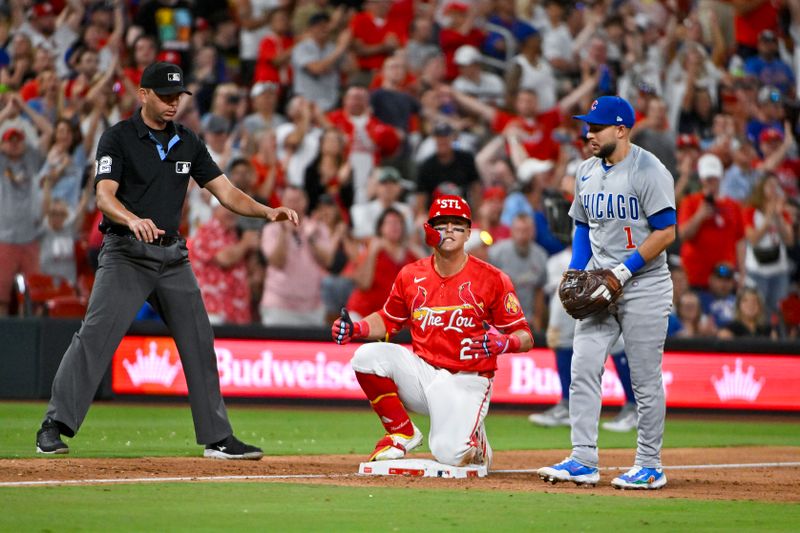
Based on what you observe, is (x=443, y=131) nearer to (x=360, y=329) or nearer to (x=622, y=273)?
(x=360, y=329)

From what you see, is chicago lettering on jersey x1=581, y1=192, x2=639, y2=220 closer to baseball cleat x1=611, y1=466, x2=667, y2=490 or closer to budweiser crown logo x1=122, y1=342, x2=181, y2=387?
baseball cleat x1=611, y1=466, x2=667, y2=490

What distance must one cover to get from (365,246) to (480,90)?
3915mm

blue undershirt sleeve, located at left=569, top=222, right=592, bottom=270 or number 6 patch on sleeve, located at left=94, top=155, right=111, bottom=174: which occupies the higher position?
number 6 patch on sleeve, located at left=94, top=155, right=111, bottom=174

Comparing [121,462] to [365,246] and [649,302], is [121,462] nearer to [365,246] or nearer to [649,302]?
[649,302]

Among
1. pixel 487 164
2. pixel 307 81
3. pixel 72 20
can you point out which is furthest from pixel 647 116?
pixel 72 20

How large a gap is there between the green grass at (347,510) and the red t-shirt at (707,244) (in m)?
9.61

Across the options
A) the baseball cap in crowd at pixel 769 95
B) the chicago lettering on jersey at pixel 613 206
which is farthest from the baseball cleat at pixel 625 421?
the baseball cap in crowd at pixel 769 95

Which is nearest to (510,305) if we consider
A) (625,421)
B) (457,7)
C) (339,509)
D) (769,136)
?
(339,509)

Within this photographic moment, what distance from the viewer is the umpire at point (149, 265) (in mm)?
8500

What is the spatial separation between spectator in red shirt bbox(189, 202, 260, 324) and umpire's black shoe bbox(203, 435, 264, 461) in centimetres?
600

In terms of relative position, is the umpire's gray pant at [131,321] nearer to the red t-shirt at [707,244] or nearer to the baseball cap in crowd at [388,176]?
the baseball cap in crowd at [388,176]

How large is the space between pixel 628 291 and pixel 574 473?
3.68 ft

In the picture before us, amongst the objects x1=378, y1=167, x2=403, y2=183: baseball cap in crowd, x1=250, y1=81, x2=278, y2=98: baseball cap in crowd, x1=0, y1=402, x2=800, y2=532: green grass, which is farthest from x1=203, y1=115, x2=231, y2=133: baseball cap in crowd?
x1=0, y1=402, x2=800, y2=532: green grass

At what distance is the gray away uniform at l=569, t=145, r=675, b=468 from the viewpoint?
314 inches
